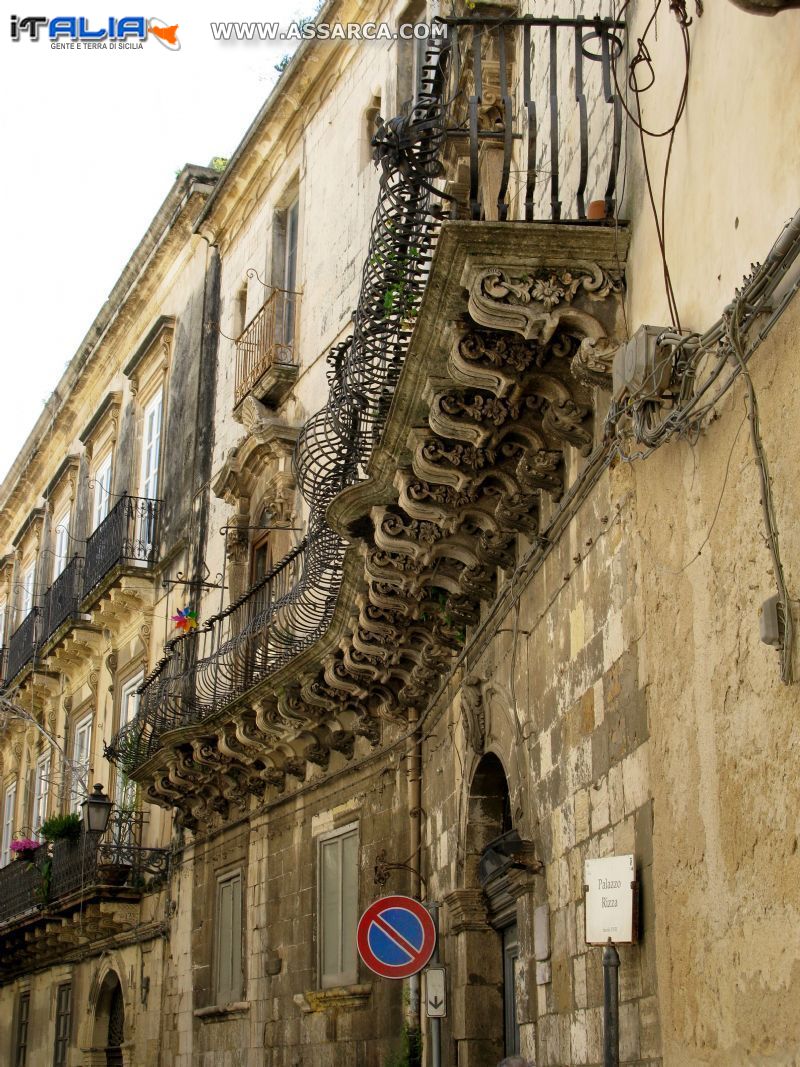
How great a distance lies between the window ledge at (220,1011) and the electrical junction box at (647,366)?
31.1 feet

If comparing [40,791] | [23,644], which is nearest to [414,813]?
[40,791]

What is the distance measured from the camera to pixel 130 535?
20016mm

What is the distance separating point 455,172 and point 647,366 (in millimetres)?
4466

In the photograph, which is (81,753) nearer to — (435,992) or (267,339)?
(267,339)

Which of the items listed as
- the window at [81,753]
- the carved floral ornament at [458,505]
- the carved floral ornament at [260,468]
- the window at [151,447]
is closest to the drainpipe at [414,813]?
the carved floral ornament at [458,505]

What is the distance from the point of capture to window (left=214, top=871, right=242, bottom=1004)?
14.8m

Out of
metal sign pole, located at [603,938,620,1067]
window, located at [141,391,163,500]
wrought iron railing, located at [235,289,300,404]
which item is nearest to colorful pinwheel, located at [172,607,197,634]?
wrought iron railing, located at [235,289,300,404]

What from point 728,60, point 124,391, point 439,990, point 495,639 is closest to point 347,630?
point 495,639

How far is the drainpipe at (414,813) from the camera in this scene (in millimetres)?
10688

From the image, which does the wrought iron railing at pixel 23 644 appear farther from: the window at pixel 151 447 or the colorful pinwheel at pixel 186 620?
the colorful pinwheel at pixel 186 620

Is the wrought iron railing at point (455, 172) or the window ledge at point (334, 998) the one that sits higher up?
the wrought iron railing at point (455, 172)

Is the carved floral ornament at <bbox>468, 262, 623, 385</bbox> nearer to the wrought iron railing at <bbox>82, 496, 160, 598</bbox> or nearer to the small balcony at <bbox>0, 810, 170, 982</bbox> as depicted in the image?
the small balcony at <bbox>0, 810, 170, 982</bbox>

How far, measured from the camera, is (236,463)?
629 inches

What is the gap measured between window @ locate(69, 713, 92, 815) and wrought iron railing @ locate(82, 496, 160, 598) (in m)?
2.31
